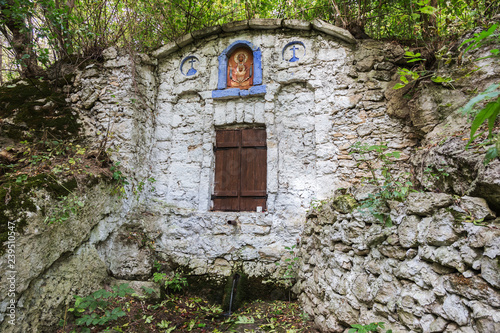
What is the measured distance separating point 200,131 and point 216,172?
73 cm

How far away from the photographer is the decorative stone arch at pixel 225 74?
14.4 ft

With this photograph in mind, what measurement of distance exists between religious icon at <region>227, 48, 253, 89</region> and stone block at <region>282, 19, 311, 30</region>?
2.36 ft

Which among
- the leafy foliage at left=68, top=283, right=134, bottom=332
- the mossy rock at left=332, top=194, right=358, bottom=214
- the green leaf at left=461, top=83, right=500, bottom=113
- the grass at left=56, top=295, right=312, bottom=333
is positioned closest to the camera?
the green leaf at left=461, top=83, right=500, bottom=113

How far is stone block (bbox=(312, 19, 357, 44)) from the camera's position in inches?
162

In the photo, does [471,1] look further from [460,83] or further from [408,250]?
[408,250]

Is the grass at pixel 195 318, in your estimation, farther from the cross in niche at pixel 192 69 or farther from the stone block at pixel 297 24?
the stone block at pixel 297 24

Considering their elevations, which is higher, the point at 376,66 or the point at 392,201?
the point at 376,66

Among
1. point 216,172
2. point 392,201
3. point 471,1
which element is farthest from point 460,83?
point 216,172

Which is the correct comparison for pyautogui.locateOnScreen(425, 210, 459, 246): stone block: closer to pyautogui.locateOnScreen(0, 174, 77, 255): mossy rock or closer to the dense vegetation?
the dense vegetation

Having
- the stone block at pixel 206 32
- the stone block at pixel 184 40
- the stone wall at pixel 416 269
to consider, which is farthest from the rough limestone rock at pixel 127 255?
the stone block at pixel 206 32

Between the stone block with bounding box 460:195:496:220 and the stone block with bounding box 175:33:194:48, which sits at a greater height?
the stone block with bounding box 175:33:194:48

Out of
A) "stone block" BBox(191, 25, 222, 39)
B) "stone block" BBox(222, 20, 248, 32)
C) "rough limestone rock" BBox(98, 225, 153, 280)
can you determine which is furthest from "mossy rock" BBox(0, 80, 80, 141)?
"stone block" BBox(222, 20, 248, 32)

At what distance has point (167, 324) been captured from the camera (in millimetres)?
3176

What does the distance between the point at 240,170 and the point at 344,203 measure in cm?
205
